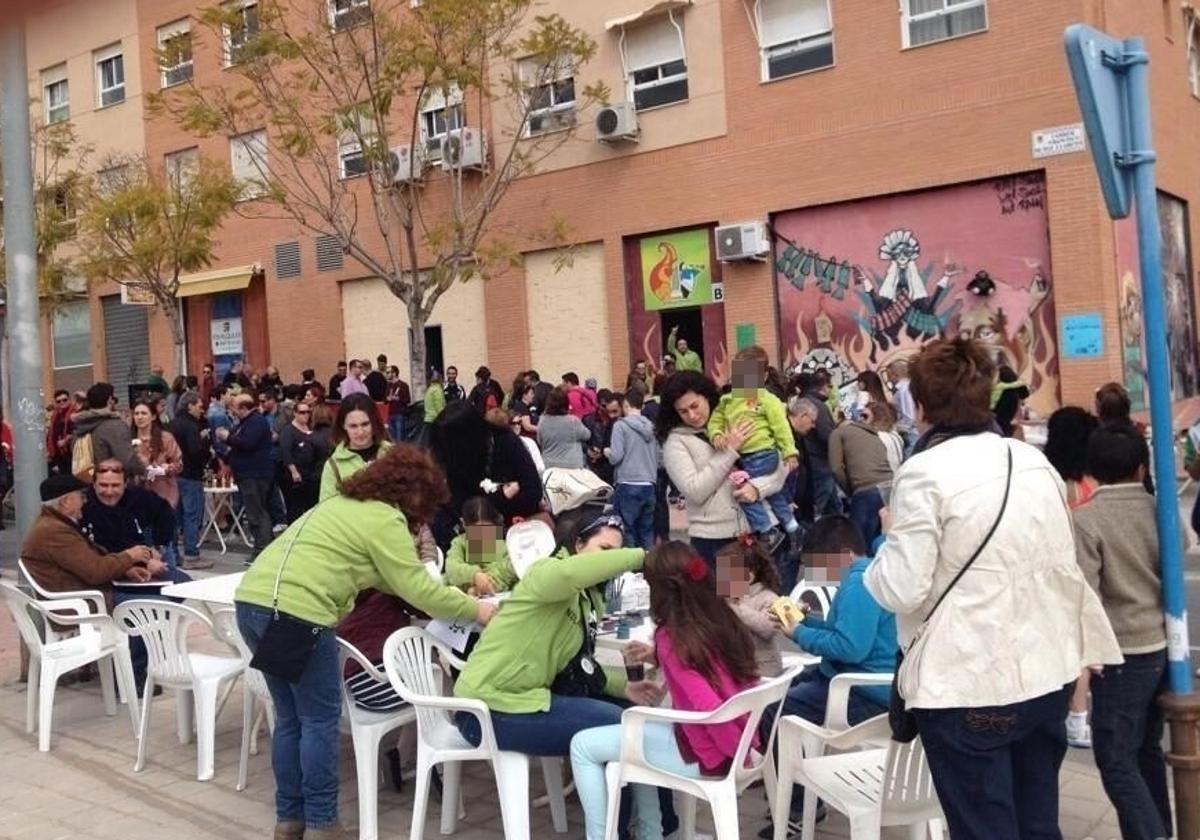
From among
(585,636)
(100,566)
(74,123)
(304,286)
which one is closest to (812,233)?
(304,286)

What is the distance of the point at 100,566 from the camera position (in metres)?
7.03

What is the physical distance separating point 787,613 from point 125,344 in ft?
87.0

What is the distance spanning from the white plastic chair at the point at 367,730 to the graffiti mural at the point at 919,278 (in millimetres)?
11272

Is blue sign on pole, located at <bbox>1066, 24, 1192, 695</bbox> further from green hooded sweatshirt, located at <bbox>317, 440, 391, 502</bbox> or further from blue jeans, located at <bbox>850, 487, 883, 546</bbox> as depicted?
blue jeans, located at <bbox>850, 487, 883, 546</bbox>

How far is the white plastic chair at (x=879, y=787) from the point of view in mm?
3783

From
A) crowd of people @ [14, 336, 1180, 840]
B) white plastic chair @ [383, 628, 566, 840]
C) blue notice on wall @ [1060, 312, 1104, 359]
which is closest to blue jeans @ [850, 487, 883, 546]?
crowd of people @ [14, 336, 1180, 840]

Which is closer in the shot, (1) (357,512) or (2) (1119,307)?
(1) (357,512)

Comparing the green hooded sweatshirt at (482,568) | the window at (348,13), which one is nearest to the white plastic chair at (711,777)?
the green hooded sweatshirt at (482,568)

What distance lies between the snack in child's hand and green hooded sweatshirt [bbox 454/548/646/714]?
0.56m

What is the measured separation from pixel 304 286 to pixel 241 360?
9.36ft

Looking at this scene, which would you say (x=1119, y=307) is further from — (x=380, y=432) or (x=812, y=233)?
(x=380, y=432)

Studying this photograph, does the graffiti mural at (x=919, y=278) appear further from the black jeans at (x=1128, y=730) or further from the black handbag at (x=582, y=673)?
the black jeans at (x=1128, y=730)

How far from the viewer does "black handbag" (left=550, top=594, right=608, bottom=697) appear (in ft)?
15.4

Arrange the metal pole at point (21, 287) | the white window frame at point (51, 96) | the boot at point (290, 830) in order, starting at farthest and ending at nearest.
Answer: the white window frame at point (51, 96) < the metal pole at point (21, 287) < the boot at point (290, 830)
